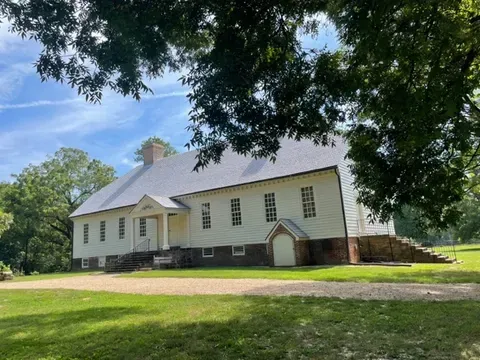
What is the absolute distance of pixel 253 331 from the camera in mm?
5512

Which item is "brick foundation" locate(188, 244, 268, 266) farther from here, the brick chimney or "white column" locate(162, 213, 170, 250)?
the brick chimney

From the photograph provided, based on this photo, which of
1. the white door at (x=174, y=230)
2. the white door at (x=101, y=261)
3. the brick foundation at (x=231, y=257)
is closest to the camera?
the brick foundation at (x=231, y=257)

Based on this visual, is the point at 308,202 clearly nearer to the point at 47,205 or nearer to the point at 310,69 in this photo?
the point at 310,69

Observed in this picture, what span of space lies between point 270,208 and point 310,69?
47.6 feet

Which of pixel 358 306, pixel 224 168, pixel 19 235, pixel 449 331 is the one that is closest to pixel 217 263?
pixel 224 168

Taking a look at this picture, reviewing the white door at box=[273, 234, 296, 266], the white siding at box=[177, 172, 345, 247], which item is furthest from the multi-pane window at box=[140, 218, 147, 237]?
the white door at box=[273, 234, 296, 266]

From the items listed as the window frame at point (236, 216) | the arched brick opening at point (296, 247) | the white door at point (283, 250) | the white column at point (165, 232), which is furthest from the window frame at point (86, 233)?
the white door at point (283, 250)

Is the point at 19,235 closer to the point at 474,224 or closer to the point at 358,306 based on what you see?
the point at 358,306

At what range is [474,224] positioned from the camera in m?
38.1

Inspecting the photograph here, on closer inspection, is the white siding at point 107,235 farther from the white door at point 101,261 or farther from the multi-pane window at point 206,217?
the multi-pane window at point 206,217

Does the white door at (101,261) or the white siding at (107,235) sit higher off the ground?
the white siding at (107,235)

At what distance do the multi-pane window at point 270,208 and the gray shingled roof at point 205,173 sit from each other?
1182 mm

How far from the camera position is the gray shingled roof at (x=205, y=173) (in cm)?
1973

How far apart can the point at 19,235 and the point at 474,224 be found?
47924 millimetres
